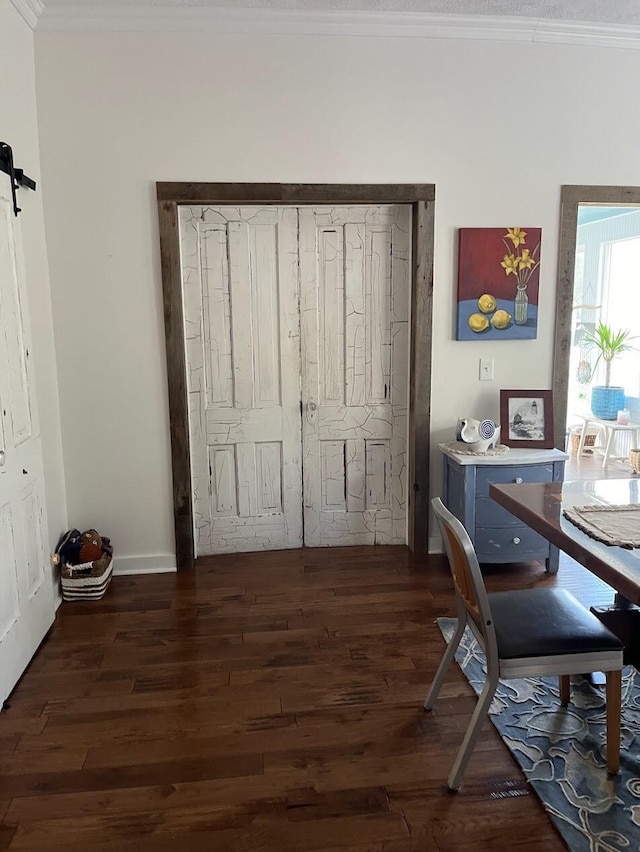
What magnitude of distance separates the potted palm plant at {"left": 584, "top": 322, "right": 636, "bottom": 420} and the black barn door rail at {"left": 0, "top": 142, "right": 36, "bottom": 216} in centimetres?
533

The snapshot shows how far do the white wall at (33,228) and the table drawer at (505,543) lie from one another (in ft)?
7.31

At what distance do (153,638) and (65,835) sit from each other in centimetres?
109

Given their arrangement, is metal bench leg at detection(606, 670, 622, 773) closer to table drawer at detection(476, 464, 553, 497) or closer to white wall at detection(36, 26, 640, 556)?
table drawer at detection(476, 464, 553, 497)

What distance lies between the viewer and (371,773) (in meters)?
2.03

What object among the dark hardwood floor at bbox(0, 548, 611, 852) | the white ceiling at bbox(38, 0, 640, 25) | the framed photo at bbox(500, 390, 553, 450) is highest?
the white ceiling at bbox(38, 0, 640, 25)

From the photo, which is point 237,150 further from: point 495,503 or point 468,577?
point 468,577

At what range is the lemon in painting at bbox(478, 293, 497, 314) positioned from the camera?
3.57 m

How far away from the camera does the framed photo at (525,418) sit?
3.61 m

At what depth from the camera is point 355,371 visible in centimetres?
375

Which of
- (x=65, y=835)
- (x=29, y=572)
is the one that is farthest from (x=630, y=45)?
(x=65, y=835)

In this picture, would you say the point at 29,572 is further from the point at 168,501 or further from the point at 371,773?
the point at 371,773

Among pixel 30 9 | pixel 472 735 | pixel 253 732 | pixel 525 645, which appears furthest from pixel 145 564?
pixel 30 9

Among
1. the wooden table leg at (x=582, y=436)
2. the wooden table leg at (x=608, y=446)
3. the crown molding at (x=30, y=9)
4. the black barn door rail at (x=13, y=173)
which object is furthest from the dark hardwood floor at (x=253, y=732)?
the wooden table leg at (x=582, y=436)

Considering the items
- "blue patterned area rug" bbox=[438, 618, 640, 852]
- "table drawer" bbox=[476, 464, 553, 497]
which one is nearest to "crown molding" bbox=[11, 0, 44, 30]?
"table drawer" bbox=[476, 464, 553, 497]
